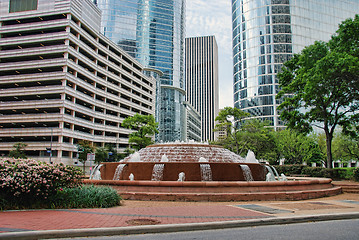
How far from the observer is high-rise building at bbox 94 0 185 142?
→ 11144 cm

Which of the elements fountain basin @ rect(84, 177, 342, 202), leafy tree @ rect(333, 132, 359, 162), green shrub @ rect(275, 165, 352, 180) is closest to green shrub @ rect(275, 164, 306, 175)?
green shrub @ rect(275, 165, 352, 180)

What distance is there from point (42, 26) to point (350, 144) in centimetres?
6850

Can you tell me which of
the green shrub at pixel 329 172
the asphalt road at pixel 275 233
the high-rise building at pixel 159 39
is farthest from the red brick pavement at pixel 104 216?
the high-rise building at pixel 159 39

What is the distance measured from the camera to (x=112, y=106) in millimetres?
77125

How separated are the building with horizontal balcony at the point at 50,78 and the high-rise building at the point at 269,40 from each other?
60.3 m

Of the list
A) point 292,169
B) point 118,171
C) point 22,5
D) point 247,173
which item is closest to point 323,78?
point 292,169

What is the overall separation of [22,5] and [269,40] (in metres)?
82.8

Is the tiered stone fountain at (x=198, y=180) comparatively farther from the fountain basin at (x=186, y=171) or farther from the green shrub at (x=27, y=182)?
the green shrub at (x=27, y=182)

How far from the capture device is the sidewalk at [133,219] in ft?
23.1

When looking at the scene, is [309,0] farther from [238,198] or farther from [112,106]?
[238,198]

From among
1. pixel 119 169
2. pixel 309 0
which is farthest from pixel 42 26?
pixel 309 0

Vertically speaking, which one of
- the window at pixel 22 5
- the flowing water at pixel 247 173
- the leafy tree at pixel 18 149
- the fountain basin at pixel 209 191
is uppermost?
the window at pixel 22 5

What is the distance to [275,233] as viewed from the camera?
23.8 feet

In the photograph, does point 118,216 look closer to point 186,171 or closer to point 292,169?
point 186,171
